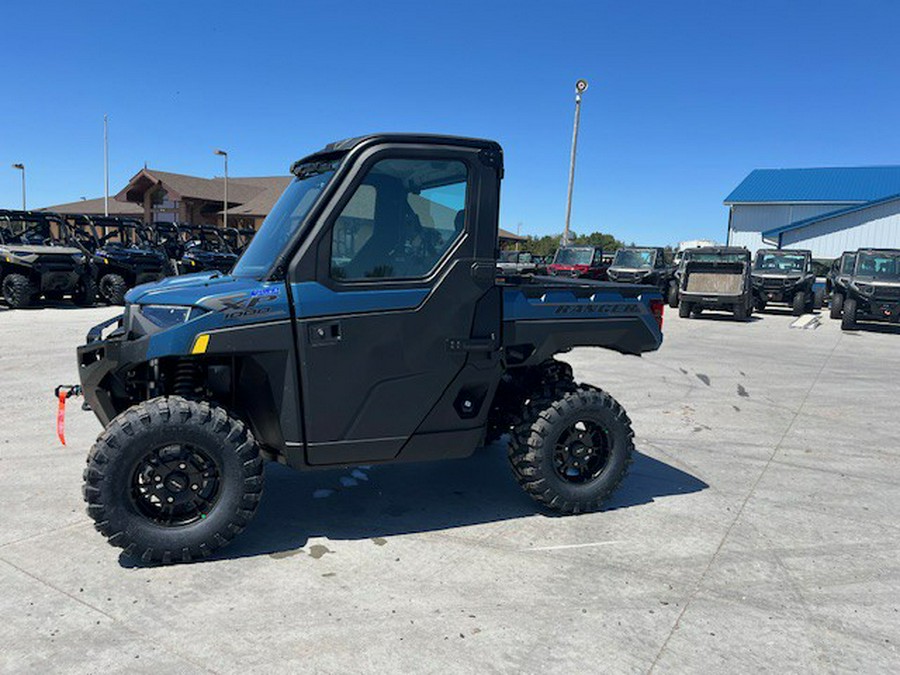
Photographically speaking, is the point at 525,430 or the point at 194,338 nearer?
the point at 194,338

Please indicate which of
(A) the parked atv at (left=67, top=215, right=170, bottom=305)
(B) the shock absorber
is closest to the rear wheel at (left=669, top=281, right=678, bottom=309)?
(A) the parked atv at (left=67, top=215, right=170, bottom=305)

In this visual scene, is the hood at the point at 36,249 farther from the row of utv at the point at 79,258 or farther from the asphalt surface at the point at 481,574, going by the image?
the asphalt surface at the point at 481,574

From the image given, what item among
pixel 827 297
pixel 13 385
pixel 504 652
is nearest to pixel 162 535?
pixel 504 652

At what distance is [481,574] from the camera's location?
3.35m

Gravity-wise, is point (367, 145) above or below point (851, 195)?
below

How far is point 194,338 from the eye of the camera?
10.4 feet

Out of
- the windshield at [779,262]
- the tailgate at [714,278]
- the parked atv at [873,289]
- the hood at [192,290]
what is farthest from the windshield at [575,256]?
the hood at [192,290]

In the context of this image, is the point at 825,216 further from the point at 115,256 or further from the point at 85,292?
the point at 85,292

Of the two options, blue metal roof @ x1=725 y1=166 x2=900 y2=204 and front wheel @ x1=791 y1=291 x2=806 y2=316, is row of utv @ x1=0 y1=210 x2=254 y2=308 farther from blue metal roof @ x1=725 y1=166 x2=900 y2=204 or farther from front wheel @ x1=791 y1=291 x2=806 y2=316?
blue metal roof @ x1=725 y1=166 x2=900 y2=204

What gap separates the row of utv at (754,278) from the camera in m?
16.1

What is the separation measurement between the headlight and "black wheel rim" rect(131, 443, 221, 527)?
0.63m

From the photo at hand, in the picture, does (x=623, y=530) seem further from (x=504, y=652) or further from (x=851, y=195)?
(x=851, y=195)

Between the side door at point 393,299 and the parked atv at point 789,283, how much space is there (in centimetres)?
1885

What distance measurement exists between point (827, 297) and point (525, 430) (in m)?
25.1
